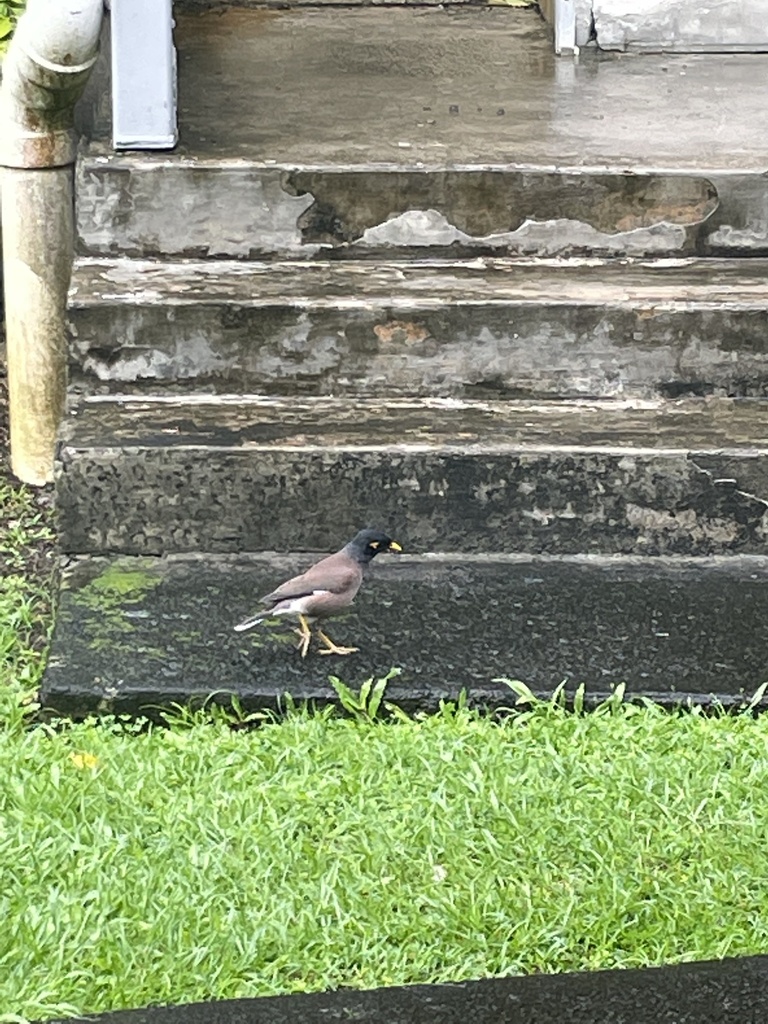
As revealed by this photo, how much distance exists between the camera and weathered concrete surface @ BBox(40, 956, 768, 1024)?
2.90 meters

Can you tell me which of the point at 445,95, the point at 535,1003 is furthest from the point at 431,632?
the point at 445,95

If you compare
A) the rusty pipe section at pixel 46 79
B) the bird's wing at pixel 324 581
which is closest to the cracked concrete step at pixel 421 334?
the rusty pipe section at pixel 46 79

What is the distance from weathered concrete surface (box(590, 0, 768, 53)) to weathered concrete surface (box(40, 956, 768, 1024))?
17.5 ft

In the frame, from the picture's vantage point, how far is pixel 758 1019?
289 centimetres

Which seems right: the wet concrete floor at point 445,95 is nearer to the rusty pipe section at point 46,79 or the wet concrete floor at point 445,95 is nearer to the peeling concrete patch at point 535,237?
the peeling concrete patch at point 535,237

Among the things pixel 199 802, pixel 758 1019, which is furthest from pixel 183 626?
pixel 758 1019

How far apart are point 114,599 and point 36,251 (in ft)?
4.61

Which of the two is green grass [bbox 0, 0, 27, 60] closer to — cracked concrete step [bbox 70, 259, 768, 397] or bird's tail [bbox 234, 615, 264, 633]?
cracked concrete step [bbox 70, 259, 768, 397]

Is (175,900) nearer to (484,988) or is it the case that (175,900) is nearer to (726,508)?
(484,988)

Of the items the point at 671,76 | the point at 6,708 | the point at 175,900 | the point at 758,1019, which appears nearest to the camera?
the point at 758,1019

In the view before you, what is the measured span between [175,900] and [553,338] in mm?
2463

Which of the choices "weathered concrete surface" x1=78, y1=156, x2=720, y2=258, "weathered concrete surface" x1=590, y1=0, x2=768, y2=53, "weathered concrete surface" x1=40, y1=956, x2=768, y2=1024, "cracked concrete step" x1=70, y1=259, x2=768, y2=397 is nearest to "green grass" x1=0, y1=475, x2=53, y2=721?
"cracked concrete step" x1=70, y1=259, x2=768, y2=397

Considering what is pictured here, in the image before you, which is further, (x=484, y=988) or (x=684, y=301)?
(x=684, y=301)

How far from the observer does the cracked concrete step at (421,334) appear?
17.4 feet
